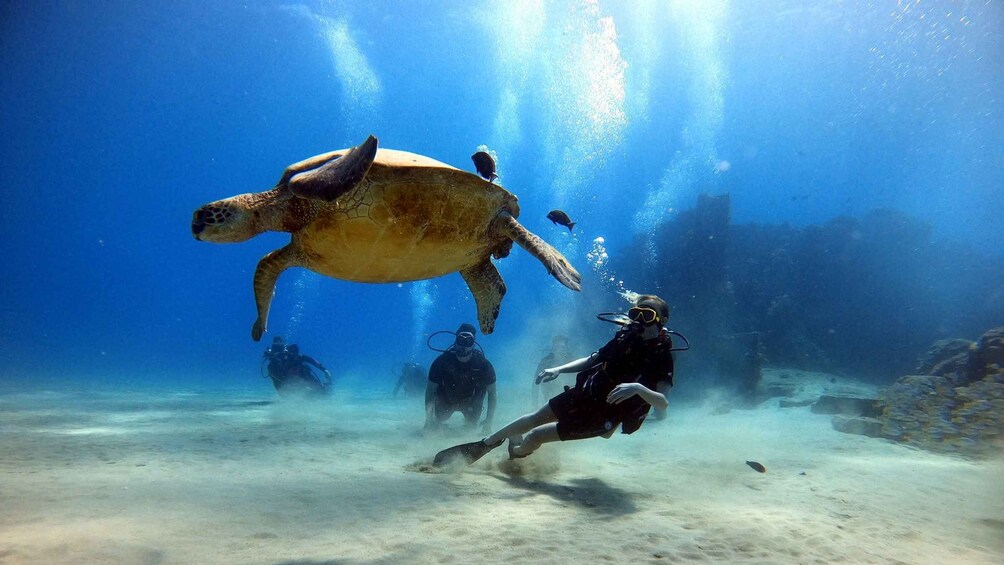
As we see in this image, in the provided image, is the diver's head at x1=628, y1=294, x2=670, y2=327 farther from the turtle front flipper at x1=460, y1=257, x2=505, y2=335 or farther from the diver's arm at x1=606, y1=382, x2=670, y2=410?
the turtle front flipper at x1=460, y1=257, x2=505, y2=335

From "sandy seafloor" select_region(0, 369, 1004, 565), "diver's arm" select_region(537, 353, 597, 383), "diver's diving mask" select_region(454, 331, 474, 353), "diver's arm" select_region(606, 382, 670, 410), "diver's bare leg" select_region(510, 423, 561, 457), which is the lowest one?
"sandy seafloor" select_region(0, 369, 1004, 565)

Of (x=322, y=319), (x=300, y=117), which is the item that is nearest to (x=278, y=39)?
(x=300, y=117)

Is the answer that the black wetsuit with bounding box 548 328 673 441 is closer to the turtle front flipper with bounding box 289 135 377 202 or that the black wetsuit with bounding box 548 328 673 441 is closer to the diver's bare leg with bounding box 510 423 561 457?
the diver's bare leg with bounding box 510 423 561 457

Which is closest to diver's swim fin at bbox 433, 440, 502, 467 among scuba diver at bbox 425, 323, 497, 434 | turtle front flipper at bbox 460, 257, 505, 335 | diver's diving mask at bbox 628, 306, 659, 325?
turtle front flipper at bbox 460, 257, 505, 335

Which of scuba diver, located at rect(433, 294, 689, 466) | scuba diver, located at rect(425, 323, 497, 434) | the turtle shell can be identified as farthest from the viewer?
scuba diver, located at rect(425, 323, 497, 434)

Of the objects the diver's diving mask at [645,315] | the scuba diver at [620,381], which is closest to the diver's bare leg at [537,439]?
the scuba diver at [620,381]

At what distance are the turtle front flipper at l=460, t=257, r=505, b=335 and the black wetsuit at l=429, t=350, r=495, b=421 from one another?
3314 millimetres

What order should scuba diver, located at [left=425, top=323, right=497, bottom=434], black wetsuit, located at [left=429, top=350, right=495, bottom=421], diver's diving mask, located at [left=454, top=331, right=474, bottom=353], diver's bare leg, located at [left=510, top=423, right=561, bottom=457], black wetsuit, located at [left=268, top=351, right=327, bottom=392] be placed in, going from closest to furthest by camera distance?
diver's bare leg, located at [left=510, top=423, right=561, bottom=457] → diver's diving mask, located at [left=454, top=331, right=474, bottom=353] → scuba diver, located at [left=425, top=323, right=497, bottom=434] → black wetsuit, located at [left=429, top=350, right=495, bottom=421] → black wetsuit, located at [left=268, top=351, right=327, bottom=392]

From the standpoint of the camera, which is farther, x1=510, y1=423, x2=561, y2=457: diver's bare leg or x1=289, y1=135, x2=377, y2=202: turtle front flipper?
x1=510, y1=423, x2=561, y2=457: diver's bare leg

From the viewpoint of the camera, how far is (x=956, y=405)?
947 cm

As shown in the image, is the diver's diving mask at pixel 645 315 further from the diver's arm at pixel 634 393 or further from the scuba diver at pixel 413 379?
the scuba diver at pixel 413 379

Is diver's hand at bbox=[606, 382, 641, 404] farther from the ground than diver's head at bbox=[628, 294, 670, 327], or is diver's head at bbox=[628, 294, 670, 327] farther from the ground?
diver's head at bbox=[628, 294, 670, 327]

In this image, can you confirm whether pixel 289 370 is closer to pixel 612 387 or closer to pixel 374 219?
pixel 374 219

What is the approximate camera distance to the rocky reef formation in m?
7.86
